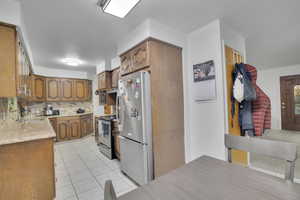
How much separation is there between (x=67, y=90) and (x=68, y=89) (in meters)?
0.05

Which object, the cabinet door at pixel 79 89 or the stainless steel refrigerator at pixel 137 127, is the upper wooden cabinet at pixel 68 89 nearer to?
the cabinet door at pixel 79 89

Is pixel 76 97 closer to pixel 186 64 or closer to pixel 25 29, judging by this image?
pixel 25 29

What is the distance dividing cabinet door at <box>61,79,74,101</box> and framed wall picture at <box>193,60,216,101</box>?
4.26 metres

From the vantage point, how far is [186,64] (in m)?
2.50

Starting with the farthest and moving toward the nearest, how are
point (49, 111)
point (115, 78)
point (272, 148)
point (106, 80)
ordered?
point (49, 111) → point (106, 80) → point (115, 78) → point (272, 148)

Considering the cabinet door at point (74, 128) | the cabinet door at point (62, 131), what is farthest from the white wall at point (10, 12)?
the cabinet door at point (74, 128)

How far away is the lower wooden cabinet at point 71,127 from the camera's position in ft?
13.8

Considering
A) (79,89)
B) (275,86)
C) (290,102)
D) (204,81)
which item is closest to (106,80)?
(79,89)

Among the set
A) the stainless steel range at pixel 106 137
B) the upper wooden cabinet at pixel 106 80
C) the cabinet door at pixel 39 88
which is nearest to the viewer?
Answer: the stainless steel range at pixel 106 137

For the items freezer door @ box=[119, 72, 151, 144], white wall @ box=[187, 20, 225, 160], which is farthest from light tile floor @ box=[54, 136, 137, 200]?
white wall @ box=[187, 20, 225, 160]

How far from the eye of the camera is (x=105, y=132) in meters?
3.24

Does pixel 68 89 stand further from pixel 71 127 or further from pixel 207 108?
pixel 207 108

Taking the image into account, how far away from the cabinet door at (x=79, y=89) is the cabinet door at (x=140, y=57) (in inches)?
138

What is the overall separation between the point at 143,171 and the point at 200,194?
1.35 meters
